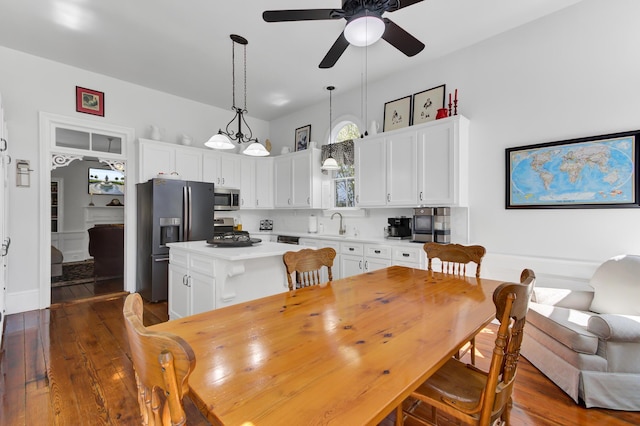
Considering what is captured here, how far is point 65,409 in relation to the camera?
75.5 inches

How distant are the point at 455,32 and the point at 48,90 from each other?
5220mm

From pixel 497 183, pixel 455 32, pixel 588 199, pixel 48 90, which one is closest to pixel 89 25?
pixel 48 90

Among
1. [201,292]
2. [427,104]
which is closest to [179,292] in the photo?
[201,292]

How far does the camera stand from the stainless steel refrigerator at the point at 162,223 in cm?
418

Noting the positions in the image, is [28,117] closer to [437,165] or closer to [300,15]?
[300,15]

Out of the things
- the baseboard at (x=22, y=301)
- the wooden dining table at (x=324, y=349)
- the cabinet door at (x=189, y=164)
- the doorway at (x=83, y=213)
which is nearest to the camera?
the wooden dining table at (x=324, y=349)

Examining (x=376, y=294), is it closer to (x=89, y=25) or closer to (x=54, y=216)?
(x=89, y=25)

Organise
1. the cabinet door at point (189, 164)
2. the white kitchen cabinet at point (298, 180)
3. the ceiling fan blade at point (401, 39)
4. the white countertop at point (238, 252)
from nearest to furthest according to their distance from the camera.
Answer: the ceiling fan blade at point (401, 39)
the white countertop at point (238, 252)
the cabinet door at point (189, 164)
the white kitchen cabinet at point (298, 180)

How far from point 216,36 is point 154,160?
6.99 feet

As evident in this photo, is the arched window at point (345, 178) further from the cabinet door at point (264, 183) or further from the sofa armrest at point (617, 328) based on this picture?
the sofa armrest at point (617, 328)

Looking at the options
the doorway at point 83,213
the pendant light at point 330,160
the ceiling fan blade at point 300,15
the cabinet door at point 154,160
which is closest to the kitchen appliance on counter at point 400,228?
the pendant light at point 330,160

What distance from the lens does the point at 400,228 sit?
409 cm

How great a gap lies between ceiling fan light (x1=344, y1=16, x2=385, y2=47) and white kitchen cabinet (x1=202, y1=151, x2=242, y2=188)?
3.81m

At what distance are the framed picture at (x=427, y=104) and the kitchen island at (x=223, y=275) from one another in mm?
2595
